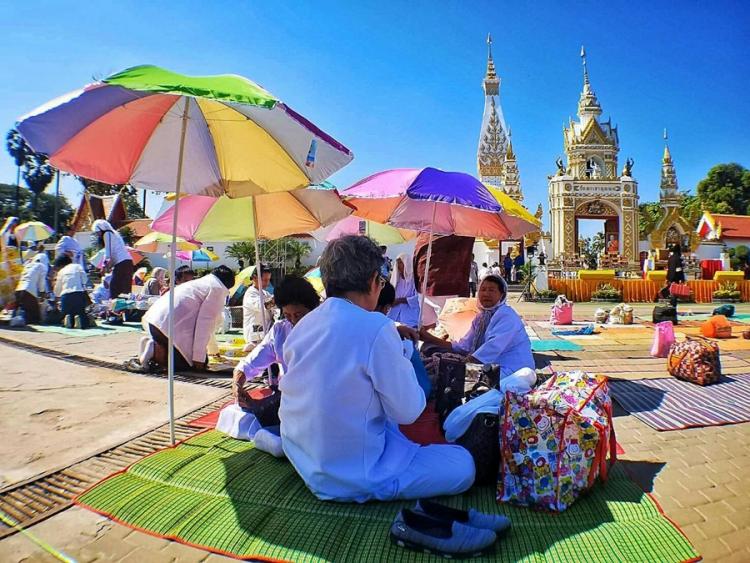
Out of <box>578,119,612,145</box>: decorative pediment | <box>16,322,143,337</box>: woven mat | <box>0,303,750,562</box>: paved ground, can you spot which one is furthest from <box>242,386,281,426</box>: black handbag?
<box>578,119,612,145</box>: decorative pediment

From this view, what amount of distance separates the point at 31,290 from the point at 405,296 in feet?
26.9

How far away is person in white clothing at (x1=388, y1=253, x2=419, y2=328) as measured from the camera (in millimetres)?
6004

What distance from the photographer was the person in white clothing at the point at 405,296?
19.7 feet

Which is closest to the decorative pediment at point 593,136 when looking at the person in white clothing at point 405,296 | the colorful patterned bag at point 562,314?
the colorful patterned bag at point 562,314

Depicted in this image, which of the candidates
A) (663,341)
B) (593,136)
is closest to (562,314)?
(663,341)

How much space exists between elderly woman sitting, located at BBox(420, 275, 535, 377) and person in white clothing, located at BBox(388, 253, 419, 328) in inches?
61.6

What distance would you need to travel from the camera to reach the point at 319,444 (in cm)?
229

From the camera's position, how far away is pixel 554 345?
8188 millimetres

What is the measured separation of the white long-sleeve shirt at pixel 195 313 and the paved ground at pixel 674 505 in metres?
3.19

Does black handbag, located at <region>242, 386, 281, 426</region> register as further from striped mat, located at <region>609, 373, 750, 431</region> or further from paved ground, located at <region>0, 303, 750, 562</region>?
striped mat, located at <region>609, 373, 750, 431</region>

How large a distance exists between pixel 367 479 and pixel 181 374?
3866mm

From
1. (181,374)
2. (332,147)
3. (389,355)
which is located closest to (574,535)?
(389,355)

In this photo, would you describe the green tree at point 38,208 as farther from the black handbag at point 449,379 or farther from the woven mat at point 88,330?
the black handbag at point 449,379

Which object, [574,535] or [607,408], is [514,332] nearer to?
[607,408]
